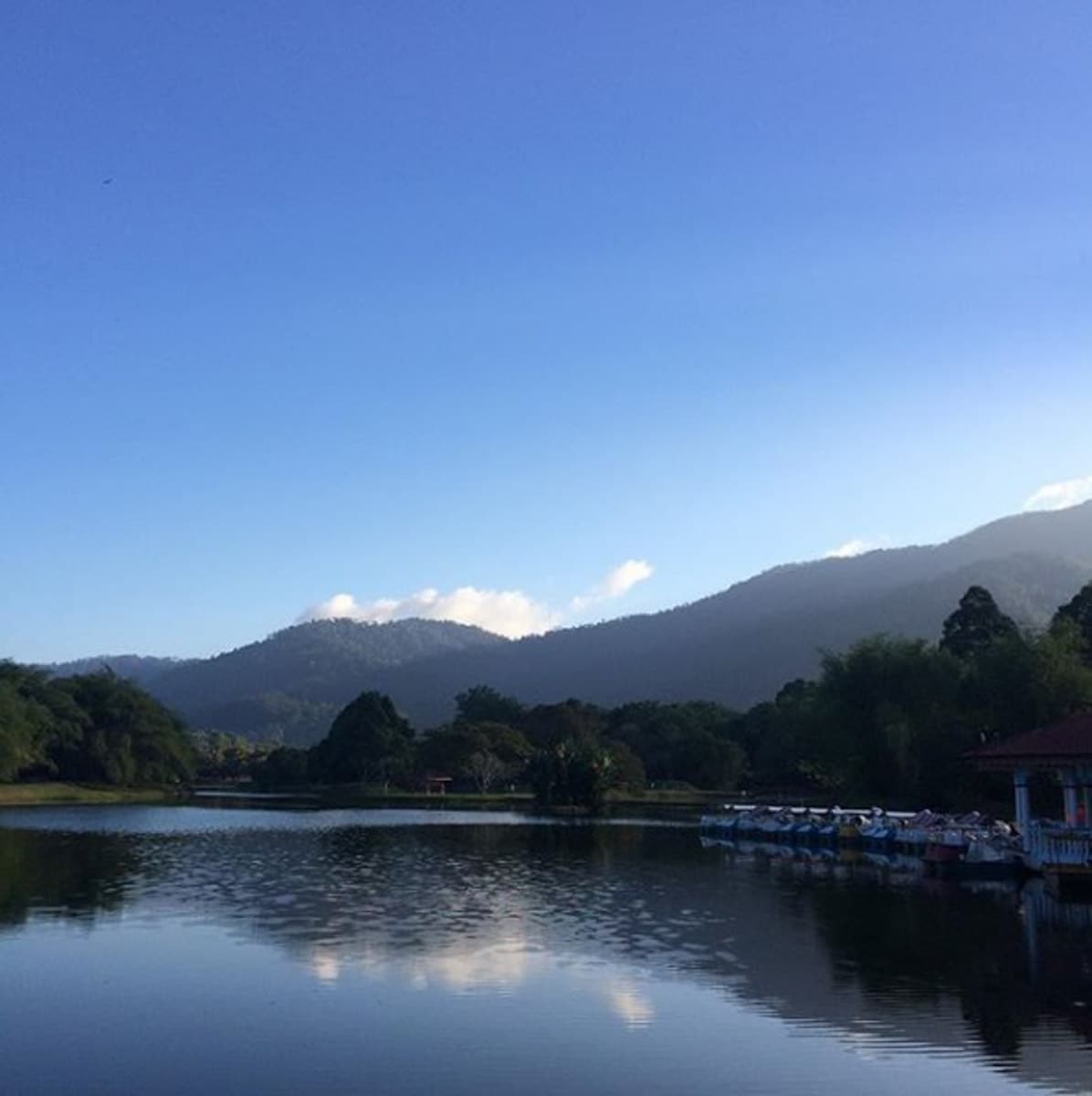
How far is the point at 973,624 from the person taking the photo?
88.1m

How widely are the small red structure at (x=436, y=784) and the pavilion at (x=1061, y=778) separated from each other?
8287cm

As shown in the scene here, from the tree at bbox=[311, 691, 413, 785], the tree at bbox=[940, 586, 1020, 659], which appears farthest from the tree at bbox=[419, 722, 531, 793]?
the tree at bbox=[940, 586, 1020, 659]

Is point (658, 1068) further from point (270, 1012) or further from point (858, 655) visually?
point (858, 655)

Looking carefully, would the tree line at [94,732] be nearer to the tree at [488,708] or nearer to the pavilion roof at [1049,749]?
the tree at [488,708]

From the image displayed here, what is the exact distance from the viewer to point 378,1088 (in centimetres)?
1351

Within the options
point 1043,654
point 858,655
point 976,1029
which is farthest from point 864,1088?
point 858,655

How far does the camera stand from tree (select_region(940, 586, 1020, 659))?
280 feet

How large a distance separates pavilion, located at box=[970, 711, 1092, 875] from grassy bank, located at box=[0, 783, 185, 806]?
7562cm

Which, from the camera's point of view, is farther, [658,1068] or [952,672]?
[952,672]

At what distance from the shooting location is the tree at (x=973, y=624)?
8531cm

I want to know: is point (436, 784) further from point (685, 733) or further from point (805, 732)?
point (805, 732)

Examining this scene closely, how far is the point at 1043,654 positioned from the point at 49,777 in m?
82.5

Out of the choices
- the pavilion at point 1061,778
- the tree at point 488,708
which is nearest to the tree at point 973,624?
the pavilion at point 1061,778

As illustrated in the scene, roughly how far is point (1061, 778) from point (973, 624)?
54.5m
